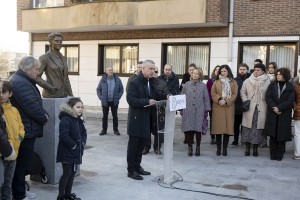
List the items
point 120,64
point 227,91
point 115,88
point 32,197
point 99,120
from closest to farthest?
point 32,197 < point 227,91 < point 115,88 < point 99,120 < point 120,64

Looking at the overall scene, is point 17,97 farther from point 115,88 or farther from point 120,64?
point 120,64

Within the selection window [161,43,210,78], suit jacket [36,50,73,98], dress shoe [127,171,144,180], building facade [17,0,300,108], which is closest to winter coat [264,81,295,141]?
dress shoe [127,171,144,180]

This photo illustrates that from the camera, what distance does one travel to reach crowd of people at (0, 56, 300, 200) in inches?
175

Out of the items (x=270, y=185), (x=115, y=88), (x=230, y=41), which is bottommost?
(x=270, y=185)

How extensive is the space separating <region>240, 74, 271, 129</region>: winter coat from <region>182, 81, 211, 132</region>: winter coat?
2.79ft

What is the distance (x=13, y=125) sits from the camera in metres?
4.31

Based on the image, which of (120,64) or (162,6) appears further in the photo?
(120,64)

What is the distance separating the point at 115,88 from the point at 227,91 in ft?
11.5

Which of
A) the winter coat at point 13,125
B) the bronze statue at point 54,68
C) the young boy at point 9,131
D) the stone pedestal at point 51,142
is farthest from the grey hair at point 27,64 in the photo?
the bronze statue at point 54,68

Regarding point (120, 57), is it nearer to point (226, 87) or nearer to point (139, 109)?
point (226, 87)

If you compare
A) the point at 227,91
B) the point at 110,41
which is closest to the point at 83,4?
the point at 110,41

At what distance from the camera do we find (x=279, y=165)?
714 centimetres

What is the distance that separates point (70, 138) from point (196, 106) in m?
3.66

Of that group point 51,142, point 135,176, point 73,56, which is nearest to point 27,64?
point 51,142
